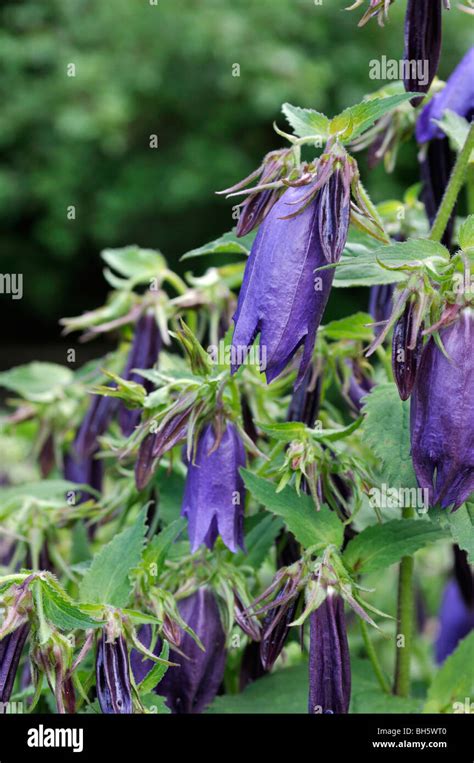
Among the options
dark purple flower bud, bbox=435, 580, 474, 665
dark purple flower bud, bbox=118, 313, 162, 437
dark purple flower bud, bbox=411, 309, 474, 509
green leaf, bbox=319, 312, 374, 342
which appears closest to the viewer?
dark purple flower bud, bbox=411, 309, 474, 509

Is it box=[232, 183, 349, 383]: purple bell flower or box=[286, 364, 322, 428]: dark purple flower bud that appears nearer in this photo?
box=[232, 183, 349, 383]: purple bell flower

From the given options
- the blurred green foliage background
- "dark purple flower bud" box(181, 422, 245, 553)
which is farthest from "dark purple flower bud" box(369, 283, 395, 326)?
the blurred green foliage background

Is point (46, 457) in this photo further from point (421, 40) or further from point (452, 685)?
point (421, 40)

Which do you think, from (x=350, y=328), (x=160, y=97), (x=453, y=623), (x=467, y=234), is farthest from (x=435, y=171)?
(x=160, y=97)

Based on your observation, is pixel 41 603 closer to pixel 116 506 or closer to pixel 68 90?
pixel 116 506

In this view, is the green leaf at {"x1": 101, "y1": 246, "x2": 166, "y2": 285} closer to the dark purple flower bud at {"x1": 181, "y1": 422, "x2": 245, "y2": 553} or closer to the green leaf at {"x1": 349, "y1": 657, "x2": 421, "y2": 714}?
the dark purple flower bud at {"x1": 181, "y1": 422, "x2": 245, "y2": 553}

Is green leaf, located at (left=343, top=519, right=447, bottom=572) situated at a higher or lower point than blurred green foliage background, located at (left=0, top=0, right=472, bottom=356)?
lower
